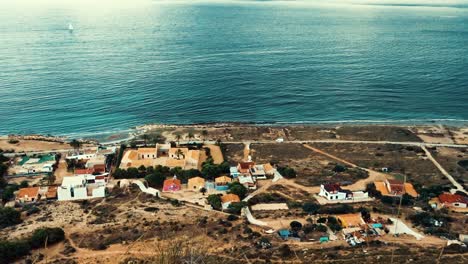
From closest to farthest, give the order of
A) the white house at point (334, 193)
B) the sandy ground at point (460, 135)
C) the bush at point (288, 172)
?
the white house at point (334, 193)
the bush at point (288, 172)
the sandy ground at point (460, 135)

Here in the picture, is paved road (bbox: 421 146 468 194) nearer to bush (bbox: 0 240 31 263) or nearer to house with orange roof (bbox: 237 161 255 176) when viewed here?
house with orange roof (bbox: 237 161 255 176)

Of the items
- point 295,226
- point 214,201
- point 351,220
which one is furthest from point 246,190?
point 351,220

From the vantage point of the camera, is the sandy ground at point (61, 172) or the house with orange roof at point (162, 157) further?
the house with orange roof at point (162, 157)

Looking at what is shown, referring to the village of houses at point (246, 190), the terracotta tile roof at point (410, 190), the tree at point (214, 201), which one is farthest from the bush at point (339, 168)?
the tree at point (214, 201)

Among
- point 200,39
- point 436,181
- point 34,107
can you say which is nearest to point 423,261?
point 436,181

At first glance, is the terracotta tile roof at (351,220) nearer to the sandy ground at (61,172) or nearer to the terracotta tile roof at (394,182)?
the terracotta tile roof at (394,182)

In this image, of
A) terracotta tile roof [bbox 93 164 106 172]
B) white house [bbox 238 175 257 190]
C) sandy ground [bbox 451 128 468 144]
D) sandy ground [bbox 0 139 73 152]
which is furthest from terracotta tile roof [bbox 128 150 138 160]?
sandy ground [bbox 451 128 468 144]

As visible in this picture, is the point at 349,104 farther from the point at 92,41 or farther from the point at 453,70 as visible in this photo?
the point at 92,41
